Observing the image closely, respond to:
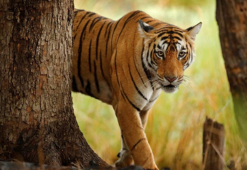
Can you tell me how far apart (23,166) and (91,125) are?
10.3 feet

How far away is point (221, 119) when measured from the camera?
541 cm

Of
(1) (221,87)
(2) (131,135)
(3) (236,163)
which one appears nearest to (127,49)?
Answer: (2) (131,135)

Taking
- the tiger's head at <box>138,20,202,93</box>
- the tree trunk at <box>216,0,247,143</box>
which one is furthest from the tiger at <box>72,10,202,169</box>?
the tree trunk at <box>216,0,247,143</box>

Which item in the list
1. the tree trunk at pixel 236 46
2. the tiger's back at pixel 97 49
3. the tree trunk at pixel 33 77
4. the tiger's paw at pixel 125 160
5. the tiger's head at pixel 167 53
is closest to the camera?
the tree trunk at pixel 33 77

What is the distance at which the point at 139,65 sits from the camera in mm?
3809

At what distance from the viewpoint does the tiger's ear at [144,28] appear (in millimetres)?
3748

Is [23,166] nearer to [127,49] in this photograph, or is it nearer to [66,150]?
[66,150]

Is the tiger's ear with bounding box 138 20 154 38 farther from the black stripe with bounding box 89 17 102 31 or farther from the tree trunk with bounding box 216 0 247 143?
the black stripe with bounding box 89 17 102 31

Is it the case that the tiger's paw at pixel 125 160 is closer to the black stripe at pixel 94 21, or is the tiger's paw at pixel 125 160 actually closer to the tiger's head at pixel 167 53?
the tiger's head at pixel 167 53

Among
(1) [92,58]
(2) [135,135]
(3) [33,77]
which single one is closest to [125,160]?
(2) [135,135]

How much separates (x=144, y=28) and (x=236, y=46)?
89cm

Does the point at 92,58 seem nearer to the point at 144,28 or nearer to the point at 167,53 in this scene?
the point at 144,28

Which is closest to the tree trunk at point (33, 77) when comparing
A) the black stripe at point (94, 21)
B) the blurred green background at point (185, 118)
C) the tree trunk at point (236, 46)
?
the black stripe at point (94, 21)

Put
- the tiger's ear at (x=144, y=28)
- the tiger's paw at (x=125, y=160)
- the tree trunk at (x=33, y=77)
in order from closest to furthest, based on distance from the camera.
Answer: the tree trunk at (x=33, y=77), the tiger's ear at (x=144, y=28), the tiger's paw at (x=125, y=160)
